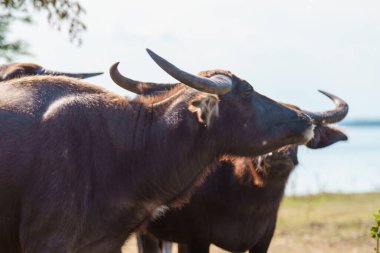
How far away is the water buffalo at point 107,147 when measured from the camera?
7.70 metres

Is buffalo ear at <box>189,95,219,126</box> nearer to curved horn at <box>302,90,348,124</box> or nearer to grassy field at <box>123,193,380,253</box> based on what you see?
curved horn at <box>302,90,348,124</box>

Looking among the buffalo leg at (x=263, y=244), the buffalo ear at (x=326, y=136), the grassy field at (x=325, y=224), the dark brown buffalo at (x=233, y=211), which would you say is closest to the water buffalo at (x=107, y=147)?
the dark brown buffalo at (x=233, y=211)

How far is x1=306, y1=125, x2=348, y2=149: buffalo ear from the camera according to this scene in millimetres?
11078

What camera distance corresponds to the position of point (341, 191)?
22.4 meters

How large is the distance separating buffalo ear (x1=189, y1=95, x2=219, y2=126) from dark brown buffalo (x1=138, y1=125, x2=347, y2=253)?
260 centimetres

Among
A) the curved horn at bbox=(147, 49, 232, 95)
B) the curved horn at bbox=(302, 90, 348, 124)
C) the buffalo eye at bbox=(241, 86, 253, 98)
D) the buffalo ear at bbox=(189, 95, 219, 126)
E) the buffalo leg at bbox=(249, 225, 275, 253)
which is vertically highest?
the curved horn at bbox=(147, 49, 232, 95)

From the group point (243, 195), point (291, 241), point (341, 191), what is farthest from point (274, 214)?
point (341, 191)

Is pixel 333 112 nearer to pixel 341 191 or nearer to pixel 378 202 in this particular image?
pixel 378 202

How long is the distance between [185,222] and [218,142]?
9.60 ft

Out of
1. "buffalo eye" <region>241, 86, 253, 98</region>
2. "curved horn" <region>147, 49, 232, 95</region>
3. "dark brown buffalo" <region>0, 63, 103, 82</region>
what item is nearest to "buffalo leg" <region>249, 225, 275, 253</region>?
"dark brown buffalo" <region>0, 63, 103, 82</region>

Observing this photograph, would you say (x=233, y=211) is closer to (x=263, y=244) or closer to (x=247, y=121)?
(x=263, y=244)

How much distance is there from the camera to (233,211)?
10633 mm

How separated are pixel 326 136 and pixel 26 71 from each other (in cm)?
357

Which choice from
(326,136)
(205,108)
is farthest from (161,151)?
(326,136)
